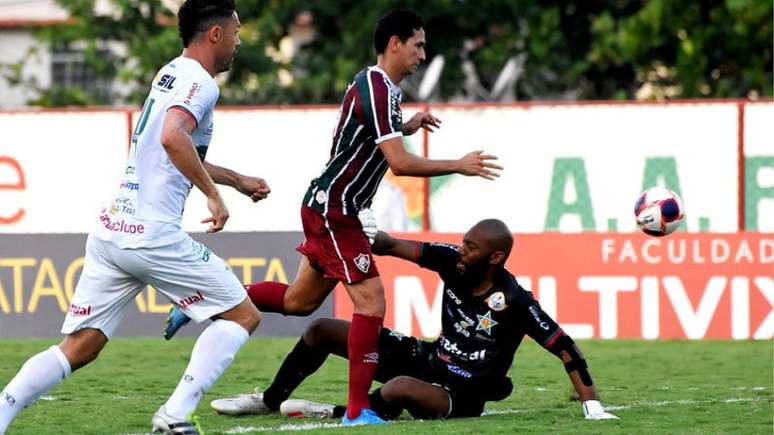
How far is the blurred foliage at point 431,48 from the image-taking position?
24.9m

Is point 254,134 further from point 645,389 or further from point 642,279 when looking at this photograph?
point 645,389

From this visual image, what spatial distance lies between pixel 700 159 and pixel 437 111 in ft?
8.40

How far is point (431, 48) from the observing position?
2722cm

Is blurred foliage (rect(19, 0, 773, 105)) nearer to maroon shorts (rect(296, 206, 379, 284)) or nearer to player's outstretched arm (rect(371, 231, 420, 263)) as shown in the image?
player's outstretched arm (rect(371, 231, 420, 263))

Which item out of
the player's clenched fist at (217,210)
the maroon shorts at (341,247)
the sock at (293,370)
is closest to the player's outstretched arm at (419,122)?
the maroon shorts at (341,247)

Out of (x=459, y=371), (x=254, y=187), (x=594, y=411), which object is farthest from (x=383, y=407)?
(x=254, y=187)

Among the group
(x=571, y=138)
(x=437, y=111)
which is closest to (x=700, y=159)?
(x=571, y=138)

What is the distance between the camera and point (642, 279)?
1327 centimetres

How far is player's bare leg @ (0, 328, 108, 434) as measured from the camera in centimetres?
684

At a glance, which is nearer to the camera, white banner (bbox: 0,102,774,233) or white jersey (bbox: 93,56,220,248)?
white jersey (bbox: 93,56,220,248)

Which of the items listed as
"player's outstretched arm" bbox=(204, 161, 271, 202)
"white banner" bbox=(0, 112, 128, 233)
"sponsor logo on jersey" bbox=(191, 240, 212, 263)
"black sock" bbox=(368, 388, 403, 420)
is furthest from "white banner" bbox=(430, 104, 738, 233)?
"sponsor logo on jersey" bbox=(191, 240, 212, 263)

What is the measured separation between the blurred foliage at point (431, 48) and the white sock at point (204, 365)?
17585mm

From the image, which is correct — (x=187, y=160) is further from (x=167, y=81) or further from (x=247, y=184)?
(x=247, y=184)

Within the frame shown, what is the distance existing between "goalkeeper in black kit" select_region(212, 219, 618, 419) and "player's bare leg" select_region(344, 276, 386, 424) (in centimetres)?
17
